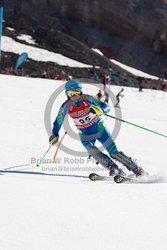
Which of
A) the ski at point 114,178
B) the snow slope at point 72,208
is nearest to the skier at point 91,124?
the ski at point 114,178

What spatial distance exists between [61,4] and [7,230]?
51014mm

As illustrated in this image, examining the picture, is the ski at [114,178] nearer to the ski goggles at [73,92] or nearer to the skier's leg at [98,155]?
the skier's leg at [98,155]

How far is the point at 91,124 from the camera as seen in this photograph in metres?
6.69

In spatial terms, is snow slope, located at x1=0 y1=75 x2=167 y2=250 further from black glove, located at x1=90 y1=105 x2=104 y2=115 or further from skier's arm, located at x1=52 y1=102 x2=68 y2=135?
black glove, located at x1=90 y1=105 x2=104 y2=115

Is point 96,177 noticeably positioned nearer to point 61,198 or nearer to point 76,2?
point 61,198

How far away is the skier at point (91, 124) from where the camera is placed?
6.57 meters

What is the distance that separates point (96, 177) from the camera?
6.25 m

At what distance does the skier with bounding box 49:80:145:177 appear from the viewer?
6.57 meters

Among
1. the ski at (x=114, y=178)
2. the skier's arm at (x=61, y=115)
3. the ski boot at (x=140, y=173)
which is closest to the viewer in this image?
the ski at (x=114, y=178)

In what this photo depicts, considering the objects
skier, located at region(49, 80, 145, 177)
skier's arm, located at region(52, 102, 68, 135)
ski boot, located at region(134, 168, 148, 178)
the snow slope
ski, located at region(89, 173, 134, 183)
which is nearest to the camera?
the snow slope

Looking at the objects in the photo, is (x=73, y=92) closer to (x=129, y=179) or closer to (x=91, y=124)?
(x=91, y=124)

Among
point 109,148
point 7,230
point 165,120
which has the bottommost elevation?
point 165,120

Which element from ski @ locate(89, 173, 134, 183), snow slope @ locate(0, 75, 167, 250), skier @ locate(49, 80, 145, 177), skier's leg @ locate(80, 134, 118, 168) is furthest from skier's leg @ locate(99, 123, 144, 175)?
snow slope @ locate(0, 75, 167, 250)

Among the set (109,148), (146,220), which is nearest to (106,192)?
(146,220)
